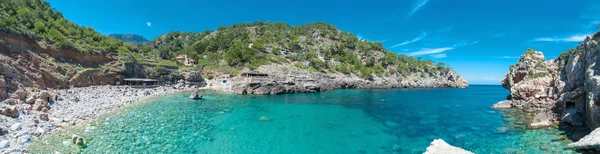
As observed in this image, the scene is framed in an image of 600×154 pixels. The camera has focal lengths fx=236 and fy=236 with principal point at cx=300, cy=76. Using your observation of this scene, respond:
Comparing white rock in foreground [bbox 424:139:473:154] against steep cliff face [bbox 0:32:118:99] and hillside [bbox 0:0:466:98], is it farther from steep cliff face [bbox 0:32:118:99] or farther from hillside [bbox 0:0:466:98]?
hillside [bbox 0:0:466:98]

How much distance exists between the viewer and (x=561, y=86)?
20.2 m

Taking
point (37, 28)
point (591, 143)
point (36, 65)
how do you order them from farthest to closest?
1. point (37, 28)
2. point (36, 65)
3. point (591, 143)

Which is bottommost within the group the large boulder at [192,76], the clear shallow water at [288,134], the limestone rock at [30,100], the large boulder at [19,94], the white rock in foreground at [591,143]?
the clear shallow water at [288,134]

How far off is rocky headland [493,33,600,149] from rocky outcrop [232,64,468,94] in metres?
34.2

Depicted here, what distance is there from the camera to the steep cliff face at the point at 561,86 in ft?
45.8

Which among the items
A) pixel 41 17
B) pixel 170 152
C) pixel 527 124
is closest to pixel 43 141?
pixel 170 152

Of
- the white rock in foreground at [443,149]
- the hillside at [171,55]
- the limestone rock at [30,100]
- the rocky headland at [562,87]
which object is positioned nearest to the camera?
the white rock in foreground at [443,149]

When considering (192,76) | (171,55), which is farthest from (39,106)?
(171,55)

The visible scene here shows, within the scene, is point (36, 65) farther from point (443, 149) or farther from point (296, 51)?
point (296, 51)

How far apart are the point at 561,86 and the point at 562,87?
0.30 metres

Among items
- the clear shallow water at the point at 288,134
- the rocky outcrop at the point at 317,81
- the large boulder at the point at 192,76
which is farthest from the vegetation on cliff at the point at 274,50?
the clear shallow water at the point at 288,134

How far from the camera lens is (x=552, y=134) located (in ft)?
49.9

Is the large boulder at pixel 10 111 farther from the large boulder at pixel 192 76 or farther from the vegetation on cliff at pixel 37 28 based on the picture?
the large boulder at pixel 192 76

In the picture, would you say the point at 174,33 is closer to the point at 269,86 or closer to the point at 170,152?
the point at 269,86
